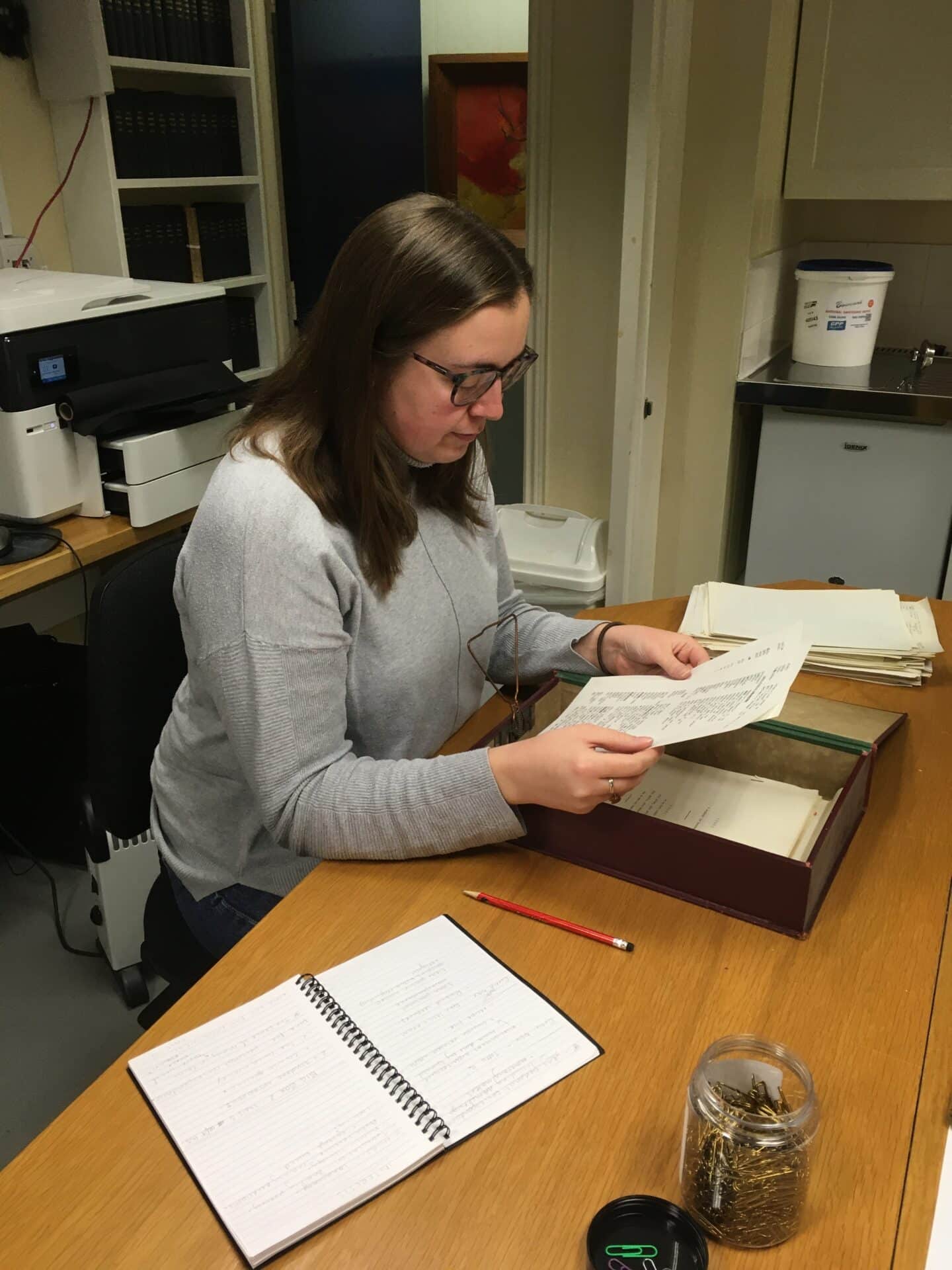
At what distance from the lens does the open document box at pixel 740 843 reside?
34.1 inches

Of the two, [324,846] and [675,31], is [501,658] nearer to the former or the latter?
[324,846]

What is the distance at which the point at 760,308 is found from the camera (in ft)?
9.04

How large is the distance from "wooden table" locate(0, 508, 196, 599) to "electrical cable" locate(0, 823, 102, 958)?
1.99 feet

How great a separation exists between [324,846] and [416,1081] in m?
0.29

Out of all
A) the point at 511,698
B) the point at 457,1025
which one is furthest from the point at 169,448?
the point at 457,1025

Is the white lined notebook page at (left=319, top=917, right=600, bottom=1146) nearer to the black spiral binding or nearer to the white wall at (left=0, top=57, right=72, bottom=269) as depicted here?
the black spiral binding

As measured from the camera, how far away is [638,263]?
1.99m

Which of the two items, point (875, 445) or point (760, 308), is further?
point (760, 308)

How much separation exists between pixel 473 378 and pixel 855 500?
190cm

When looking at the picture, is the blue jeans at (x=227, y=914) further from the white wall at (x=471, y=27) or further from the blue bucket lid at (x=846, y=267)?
the white wall at (x=471, y=27)

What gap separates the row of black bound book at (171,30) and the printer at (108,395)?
97 centimetres

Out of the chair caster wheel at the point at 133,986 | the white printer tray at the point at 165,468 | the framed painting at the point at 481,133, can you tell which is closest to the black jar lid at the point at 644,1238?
the chair caster wheel at the point at 133,986

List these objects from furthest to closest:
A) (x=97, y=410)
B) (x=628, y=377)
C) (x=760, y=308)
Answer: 1. (x=760, y=308)
2. (x=628, y=377)
3. (x=97, y=410)

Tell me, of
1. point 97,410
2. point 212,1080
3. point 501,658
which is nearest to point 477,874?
point 212,1080
